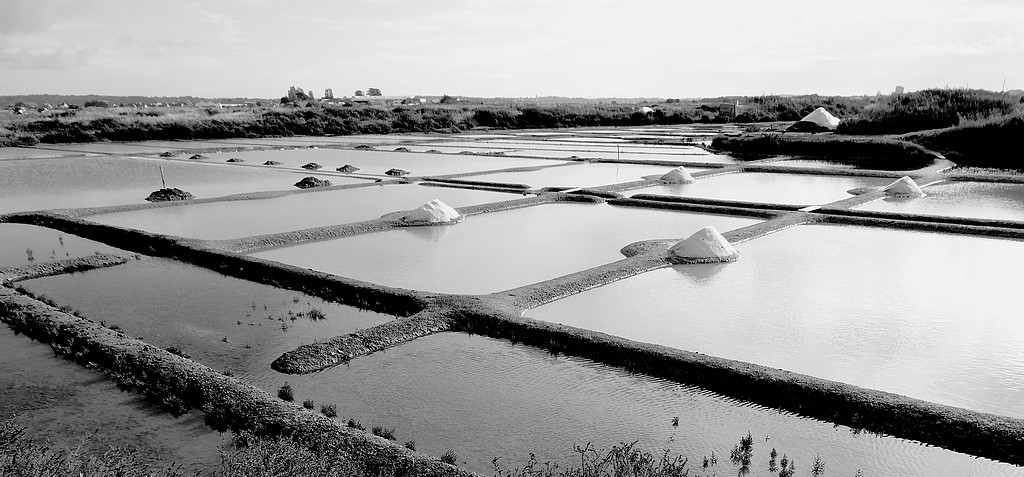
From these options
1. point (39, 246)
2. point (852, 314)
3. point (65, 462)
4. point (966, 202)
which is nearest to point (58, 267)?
point (39, 246)

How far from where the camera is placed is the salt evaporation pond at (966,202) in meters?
7.72

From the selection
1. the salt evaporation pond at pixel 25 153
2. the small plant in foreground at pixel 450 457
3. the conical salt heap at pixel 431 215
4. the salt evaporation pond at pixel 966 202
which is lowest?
the small plant in foreground at pixel 450 457

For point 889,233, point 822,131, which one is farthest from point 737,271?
point 822,131

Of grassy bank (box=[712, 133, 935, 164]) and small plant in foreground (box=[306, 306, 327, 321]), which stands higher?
grassy bank (box=[712, 133, 935, 164])

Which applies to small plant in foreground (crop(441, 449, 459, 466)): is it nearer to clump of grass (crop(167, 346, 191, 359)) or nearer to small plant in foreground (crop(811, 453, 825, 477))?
small plant in foreground (crop(811, 453, 825, 477))

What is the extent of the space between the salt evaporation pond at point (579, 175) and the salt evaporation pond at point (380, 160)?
88 cm

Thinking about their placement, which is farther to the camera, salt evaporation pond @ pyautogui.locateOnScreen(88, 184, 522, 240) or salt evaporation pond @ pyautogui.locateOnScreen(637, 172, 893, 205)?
salt evaporation pond @ pyautogui.locateOnScreen(637, 172, 893, 205)

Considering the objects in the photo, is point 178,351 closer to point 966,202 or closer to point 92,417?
point 92,417

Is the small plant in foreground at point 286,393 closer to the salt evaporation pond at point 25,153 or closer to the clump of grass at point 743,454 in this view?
the clump of grass at point 743,454

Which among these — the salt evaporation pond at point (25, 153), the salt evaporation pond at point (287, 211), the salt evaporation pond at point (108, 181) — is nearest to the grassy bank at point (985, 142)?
the salt evaporation pond at point (287, 211)

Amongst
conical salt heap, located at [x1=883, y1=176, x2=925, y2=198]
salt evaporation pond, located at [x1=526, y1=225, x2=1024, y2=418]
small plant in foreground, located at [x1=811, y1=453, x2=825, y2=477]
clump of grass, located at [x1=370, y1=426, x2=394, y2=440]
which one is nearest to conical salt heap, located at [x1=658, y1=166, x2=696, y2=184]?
conical salt heap, located at [x1=883, y1=176, x2=925, y2=198]

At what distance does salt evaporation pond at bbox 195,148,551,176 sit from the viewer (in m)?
13.0

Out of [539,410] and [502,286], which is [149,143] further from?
[539,410]

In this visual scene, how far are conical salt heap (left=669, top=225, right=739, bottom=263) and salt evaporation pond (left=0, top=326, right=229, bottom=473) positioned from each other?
3.74 meters
